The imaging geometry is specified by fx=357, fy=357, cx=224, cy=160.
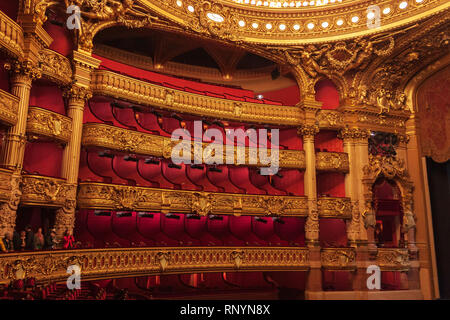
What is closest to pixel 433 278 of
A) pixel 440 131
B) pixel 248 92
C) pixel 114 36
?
pixel 440 131

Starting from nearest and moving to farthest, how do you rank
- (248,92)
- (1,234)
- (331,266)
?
(1,234) → (331,266) → (248,92)

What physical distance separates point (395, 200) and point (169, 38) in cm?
1030

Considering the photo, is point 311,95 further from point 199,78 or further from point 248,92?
point 199,78

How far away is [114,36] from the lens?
12.9 m

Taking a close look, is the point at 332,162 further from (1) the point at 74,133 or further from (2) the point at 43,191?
(2) the point at 43,191

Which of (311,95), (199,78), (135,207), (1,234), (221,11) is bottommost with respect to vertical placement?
(1,234)

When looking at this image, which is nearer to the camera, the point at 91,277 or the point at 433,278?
the point at 91,277

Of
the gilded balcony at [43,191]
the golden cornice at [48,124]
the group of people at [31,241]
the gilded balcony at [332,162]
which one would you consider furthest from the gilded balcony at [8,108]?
the gilded balcony at [332,162]

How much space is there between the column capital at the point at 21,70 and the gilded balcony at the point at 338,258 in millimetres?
10197

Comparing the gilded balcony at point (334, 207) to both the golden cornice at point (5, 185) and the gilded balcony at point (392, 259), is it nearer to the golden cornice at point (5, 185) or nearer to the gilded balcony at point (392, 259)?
the gilded balcony at point (392, 259)

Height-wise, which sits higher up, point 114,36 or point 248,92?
point 114,36

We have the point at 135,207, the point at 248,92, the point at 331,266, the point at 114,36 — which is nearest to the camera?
the point at 135,207

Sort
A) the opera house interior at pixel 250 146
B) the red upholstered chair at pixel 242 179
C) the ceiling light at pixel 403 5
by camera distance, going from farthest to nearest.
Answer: the red upholstered chair at pixel 242 179
the ceiling light at pixel 403 5
the opera house interior at pixel 250 146

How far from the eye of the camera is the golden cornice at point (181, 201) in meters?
9.45
